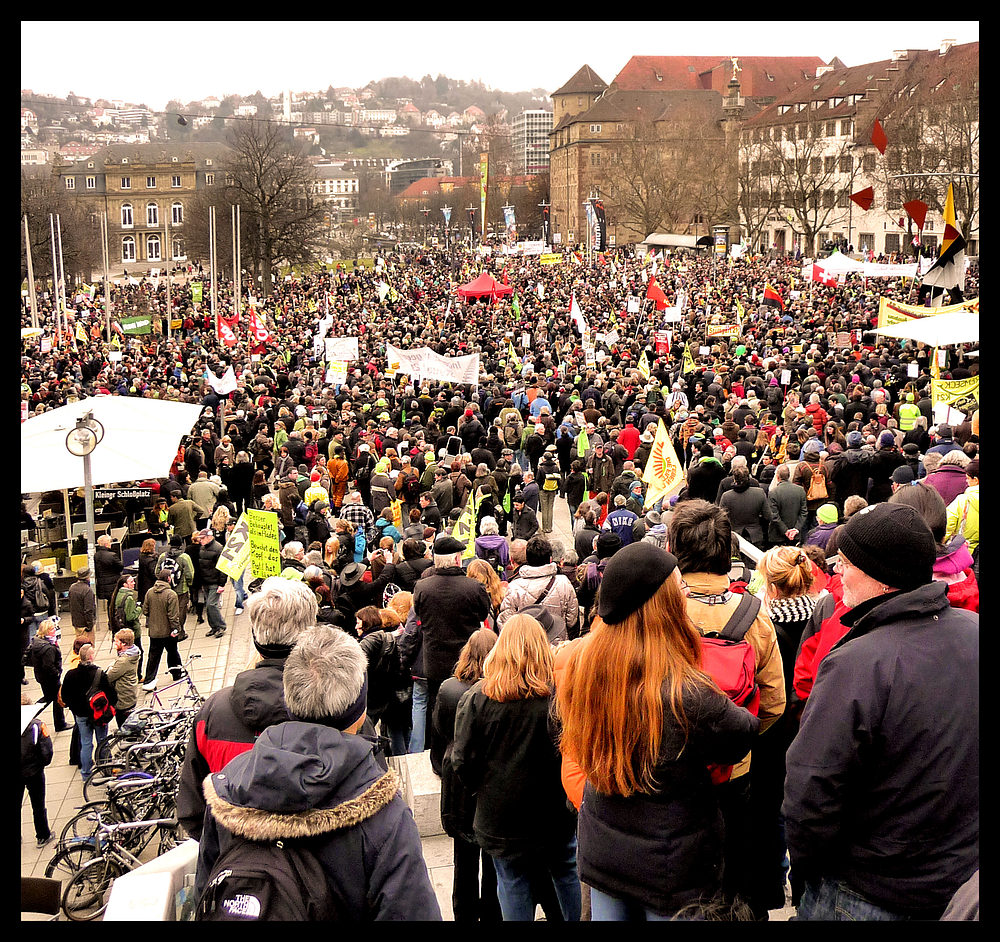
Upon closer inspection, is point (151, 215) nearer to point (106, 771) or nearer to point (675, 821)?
point (106, 771)

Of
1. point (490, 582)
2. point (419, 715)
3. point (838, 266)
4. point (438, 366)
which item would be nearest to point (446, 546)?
point (490, 582)

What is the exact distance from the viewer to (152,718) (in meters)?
7.09

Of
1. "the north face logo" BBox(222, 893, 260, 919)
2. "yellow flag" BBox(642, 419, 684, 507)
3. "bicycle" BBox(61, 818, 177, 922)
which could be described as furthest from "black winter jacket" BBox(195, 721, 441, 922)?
"yellow flag" BBox(642, 419, 684, 507)

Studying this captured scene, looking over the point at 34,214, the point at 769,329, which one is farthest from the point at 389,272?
the point at 769,329

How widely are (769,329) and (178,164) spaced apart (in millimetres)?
85365

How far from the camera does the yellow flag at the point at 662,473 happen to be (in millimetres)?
10711

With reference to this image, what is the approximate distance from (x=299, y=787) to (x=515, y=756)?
4.18 ft

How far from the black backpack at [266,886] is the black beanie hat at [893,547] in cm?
154

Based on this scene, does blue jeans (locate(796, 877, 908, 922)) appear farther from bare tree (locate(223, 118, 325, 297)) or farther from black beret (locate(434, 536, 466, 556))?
bare tree (locate(223, 118, 325, 297))

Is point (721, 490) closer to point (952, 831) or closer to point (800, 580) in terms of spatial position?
point (800, 580)

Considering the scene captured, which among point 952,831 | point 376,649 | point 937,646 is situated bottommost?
point 376,649

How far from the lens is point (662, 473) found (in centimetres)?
1080

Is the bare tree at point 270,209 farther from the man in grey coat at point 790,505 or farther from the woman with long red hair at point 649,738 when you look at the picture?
the woman with long red hair at point 649,738

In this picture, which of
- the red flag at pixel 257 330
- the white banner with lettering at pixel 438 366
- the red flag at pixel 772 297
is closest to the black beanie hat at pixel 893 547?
the white banner with lettering at pixel 438 366
